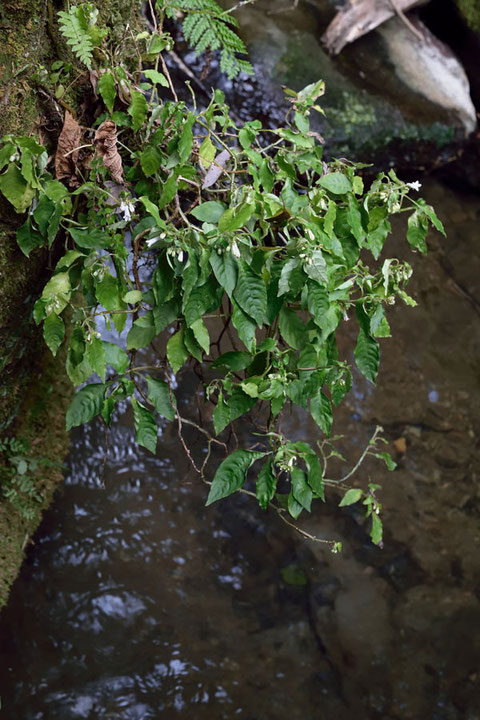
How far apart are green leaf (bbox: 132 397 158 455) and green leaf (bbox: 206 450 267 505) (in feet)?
0.71

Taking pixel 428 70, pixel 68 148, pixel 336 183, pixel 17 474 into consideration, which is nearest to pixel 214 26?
pixel 68 148

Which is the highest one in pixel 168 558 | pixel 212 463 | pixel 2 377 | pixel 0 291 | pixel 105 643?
pixel 0 291

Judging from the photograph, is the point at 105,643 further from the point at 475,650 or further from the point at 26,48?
the point at 26,48

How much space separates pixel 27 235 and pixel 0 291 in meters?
0.27

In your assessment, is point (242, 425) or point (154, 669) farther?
point (242, 425)

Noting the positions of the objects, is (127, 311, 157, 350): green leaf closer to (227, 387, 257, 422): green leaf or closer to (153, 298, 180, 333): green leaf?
(153, 298, 180, 333): green leaf

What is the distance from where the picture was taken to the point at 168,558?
2.88 meters

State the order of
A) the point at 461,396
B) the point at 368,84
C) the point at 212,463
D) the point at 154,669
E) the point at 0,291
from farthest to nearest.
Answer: the point at 368,84, the point at 461,396, the point at 212,463, the point at 154,669, the point at 0,291

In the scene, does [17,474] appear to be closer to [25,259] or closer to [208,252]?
[25,259]

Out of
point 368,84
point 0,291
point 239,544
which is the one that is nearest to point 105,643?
point 239,544

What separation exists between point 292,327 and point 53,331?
0.69m

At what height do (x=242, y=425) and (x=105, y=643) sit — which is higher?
(x=242, y=425)

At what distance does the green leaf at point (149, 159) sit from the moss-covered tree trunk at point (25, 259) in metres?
0.35

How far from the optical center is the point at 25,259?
209 centimetres
